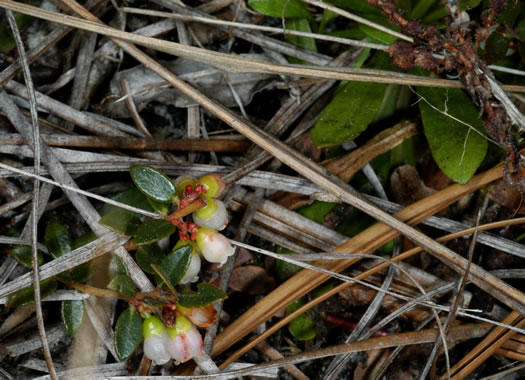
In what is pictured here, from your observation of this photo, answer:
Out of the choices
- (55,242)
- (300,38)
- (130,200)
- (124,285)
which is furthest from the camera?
(300,38)

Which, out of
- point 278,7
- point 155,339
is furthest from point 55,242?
point 278,7

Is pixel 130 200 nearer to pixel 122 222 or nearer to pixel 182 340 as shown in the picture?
pixel 122 222

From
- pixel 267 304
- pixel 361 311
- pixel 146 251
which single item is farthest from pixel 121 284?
pixel 361 311

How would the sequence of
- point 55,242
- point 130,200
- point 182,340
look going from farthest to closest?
point 130,200, point 55,242, point 182,340

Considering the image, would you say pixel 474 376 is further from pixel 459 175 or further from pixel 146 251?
pixel 146 251

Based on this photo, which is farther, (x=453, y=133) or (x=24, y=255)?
(x=453, y=133)

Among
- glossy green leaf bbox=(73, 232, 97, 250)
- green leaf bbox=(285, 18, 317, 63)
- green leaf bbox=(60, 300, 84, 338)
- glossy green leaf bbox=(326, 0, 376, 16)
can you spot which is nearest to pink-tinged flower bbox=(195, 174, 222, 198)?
glossy green leaf bbox=(73, 232, 97, 250)

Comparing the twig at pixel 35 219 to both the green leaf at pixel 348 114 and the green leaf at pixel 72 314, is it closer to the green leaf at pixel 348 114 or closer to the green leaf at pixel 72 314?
the green leaf at pixel 72 314

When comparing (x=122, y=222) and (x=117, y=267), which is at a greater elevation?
(x=122, y=222)
